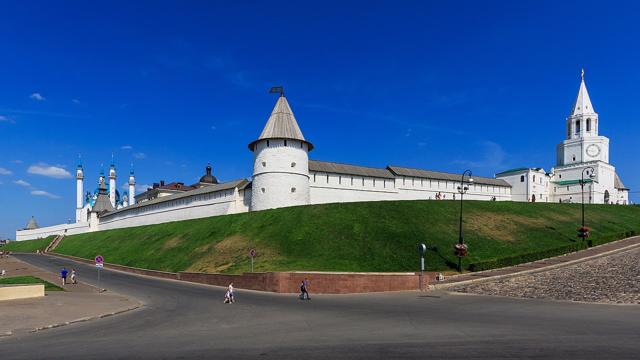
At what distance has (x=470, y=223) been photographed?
43594mm

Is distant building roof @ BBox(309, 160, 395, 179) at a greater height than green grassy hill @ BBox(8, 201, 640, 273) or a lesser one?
greater

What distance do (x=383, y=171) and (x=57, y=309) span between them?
5145 centimetres

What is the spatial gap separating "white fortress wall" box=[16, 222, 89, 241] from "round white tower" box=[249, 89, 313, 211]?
193 feet

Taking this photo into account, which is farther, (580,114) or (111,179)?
(111,179)

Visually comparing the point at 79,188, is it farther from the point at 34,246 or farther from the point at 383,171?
the point at 383,171

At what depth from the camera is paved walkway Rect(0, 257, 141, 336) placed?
671 inches

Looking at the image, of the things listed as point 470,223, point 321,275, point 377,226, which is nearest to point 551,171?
point 470,223

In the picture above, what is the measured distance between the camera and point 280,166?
176 feet

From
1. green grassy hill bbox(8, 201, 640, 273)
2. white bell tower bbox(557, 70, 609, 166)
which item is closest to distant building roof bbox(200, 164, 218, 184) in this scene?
green grassy hill bbox(8, 201, 640, 273)

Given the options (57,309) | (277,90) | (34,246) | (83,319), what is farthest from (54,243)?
(83,319)

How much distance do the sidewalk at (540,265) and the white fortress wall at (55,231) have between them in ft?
285

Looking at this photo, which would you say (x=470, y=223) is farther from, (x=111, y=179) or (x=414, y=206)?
(x=111, y=179)

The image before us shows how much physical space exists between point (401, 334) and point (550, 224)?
130 ft

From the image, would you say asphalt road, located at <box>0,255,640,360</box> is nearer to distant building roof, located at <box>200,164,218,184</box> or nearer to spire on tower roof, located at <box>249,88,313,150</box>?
spire on tower roof, located at <box>249,88,313,150</box>
